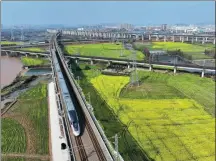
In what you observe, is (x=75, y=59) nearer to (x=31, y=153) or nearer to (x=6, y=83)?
(x=6, y=83)

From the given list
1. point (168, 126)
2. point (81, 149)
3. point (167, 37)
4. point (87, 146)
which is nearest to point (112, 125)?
point (168, 126)

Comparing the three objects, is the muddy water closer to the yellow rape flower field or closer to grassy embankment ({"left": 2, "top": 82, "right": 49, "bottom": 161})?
grassy embankment ({"left": 2, "top": 82, "right": 49, "bottom": 161})

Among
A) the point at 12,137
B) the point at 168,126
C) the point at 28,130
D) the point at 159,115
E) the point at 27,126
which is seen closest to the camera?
the point at 12,137

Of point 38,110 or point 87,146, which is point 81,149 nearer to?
point 87,146

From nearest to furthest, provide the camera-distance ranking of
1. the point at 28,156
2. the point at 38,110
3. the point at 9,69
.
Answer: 1. the point at 28,156
2. the point at 38,110
3. the point at 9,69

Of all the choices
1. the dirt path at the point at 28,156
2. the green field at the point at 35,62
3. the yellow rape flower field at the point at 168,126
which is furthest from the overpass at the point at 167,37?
the dirt path at the point at 28,156

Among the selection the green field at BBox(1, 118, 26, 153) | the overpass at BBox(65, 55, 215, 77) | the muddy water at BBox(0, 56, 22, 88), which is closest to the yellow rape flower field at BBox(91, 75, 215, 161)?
the green field at BBox(1, 118, 26, 153)

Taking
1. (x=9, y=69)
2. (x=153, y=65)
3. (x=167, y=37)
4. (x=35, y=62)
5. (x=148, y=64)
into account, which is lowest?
(x=9, y=69)

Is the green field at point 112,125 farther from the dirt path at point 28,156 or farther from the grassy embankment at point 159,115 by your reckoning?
the dirt path at point 28,156
